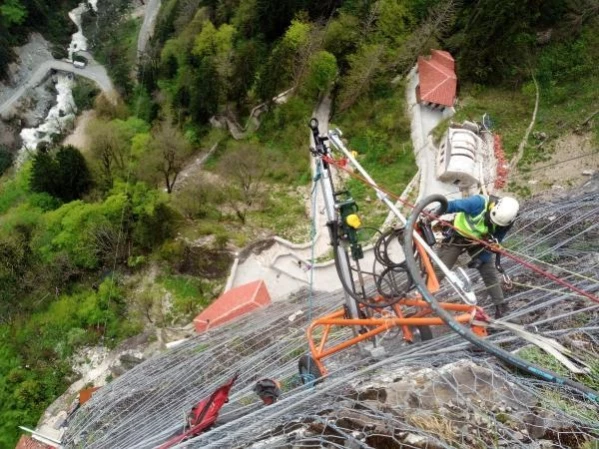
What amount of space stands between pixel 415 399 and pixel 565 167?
599 inches

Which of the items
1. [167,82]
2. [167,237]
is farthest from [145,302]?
[167,82]

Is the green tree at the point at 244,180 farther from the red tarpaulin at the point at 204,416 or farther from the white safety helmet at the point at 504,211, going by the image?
the red tarpaulin at the point at 204,416

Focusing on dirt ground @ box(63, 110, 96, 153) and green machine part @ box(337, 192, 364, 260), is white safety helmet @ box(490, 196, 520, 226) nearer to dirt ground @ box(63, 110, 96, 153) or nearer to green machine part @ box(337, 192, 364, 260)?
green machine part @ box(337, 192, 364, 260)

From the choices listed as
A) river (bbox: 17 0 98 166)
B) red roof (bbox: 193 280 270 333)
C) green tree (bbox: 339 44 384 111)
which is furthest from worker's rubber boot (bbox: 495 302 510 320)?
river (bbox: 17 0 98 166)

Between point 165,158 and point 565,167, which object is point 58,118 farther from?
point 565,167

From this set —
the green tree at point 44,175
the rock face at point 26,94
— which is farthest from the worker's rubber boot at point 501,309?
the rock face at point 26,94

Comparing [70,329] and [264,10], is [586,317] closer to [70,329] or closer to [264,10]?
[70,329]

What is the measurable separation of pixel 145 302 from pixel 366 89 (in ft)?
44.8

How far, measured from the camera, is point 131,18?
159 ft

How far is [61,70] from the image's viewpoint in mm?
43688

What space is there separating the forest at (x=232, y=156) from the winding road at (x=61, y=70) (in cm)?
1564

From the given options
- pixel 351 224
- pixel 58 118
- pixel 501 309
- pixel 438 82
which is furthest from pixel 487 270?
pixel 58 118

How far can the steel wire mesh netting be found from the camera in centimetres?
428

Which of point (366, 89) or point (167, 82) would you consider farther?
point (167, 82)
